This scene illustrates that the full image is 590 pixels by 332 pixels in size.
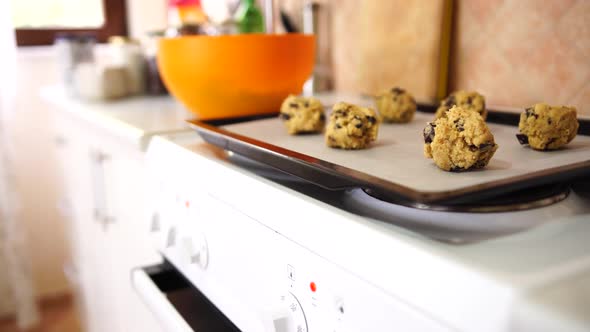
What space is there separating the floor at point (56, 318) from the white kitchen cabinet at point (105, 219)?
1.50 feet

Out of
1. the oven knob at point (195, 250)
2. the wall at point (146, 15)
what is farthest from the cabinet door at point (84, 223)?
the wall at point (146, 15)

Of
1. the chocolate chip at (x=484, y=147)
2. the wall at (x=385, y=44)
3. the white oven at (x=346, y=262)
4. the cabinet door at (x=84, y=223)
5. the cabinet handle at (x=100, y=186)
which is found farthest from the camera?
the cabinet door at (x=84, y=223)

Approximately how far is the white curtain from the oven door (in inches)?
56.7

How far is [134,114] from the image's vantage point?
1004 millimetres

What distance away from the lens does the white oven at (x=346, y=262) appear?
0.27m

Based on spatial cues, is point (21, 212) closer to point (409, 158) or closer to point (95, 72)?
point (95, 72)

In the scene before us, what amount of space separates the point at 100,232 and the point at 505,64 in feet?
3.33

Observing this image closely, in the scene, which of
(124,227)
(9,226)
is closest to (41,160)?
(9,226)

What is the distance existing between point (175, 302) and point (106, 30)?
181cm

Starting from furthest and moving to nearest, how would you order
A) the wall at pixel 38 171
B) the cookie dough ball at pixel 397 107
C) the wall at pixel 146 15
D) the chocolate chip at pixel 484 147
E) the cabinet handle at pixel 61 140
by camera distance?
the wall at pixel 146 15, the wall at pixel 38 171, the cabinet handle at pixel 61 140, the cookie dough ball at pixel 397 107, the chocolate chip at pixel 484 147

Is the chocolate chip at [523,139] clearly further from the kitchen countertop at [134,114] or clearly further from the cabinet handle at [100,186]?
the cabinet handle at [100,186]

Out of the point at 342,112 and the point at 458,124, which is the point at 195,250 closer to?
the point at 342,112

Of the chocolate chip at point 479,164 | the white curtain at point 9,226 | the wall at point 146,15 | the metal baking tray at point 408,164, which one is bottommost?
the white curtain at point 9,226

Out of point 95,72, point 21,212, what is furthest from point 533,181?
point 21,212
